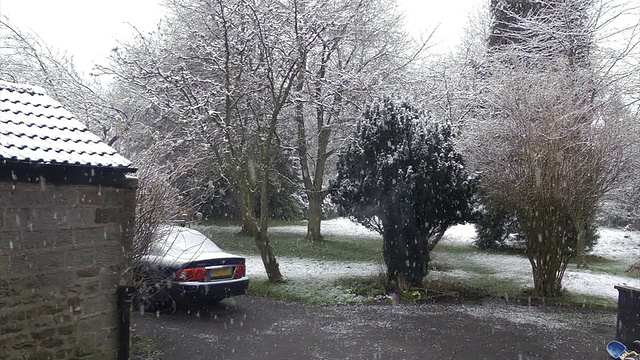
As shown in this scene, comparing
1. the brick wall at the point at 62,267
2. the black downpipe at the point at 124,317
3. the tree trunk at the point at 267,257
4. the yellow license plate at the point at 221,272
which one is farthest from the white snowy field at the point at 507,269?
the brick wall at the point at 62,267

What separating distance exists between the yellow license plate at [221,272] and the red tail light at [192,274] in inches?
7.4

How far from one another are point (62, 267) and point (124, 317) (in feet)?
3.01

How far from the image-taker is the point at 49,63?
646 inches

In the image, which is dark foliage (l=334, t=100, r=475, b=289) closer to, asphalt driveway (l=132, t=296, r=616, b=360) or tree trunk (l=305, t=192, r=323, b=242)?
asphalt driveway (l=132, t=296, r=616, b=360)

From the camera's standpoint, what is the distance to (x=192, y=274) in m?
8.54

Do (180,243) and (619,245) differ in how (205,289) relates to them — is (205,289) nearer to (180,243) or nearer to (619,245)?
(180,243)

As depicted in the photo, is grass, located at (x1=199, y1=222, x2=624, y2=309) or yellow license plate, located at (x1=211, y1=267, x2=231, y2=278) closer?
yellow license plate, located at (x1=211, y1=267, x2=231, y2=278)

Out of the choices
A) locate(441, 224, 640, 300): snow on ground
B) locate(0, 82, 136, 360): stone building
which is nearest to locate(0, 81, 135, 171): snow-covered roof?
locate(0, 82, 136, 360): stone building

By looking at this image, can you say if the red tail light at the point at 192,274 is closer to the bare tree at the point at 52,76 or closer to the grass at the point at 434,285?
the grass at the point at 434,285

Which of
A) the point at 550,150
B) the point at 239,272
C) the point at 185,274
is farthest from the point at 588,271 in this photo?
the point at 185,274

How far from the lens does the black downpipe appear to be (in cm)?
566

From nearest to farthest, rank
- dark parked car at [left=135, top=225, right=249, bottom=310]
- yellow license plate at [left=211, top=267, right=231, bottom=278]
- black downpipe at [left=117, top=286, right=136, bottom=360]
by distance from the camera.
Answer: black downpipe at [left=117, top=286, right=136, bottom=360] < dark parked car at [left=135, top=225, right=249, bottom=310] < yellow license plate at [left=211, top=267, right=231, bottom=278]

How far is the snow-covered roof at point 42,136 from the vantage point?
4805 mm

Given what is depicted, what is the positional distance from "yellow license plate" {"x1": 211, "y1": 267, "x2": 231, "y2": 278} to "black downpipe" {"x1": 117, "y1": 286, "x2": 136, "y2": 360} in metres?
3.05
